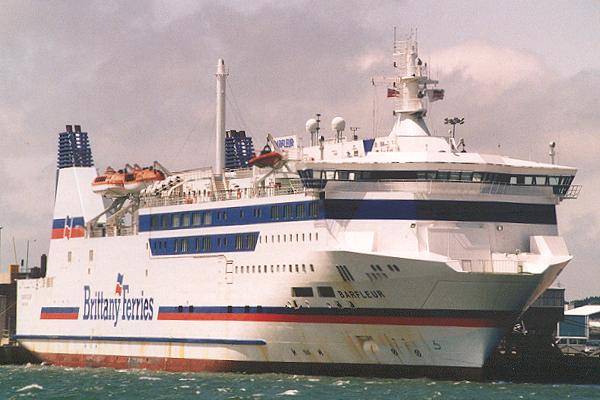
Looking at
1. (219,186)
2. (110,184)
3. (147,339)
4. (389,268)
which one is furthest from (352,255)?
(110,184)

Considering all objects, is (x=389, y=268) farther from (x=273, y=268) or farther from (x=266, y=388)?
(x=266, y=388)

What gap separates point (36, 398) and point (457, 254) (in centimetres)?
1634

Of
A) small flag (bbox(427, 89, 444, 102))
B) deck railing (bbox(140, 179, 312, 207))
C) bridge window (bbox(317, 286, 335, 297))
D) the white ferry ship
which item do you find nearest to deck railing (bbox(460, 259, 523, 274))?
the white ferry ship

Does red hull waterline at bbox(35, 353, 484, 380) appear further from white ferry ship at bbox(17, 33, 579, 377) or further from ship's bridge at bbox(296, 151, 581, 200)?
ship's bridge at bbox(296, 151, 581, 200)

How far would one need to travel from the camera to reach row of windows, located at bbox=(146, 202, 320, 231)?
4891 centimetres

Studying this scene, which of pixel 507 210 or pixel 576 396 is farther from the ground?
pixel 507 210

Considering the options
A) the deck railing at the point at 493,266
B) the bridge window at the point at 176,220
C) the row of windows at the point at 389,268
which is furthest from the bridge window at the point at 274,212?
the deck railing at the point at 493,266

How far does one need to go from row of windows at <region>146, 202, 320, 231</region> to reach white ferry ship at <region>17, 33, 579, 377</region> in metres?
0.08

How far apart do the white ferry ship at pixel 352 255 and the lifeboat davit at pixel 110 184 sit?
3568 millimetres

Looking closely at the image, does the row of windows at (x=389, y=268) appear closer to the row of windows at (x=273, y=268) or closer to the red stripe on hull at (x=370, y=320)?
the red stripe on hull at (x=370, y=320)

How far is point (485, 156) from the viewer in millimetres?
49438

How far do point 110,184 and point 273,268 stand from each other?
1399cm

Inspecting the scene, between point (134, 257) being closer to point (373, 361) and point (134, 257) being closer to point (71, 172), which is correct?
point (71, 172)

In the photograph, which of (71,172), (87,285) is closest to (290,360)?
(87,285)
